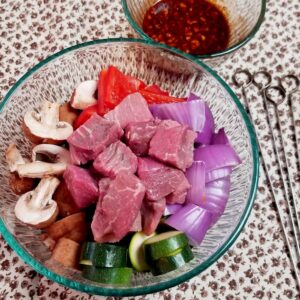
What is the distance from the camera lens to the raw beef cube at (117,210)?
45.8 inches

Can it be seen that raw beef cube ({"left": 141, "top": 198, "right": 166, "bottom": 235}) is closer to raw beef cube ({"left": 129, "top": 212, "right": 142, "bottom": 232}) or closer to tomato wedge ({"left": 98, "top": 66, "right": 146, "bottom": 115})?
raw beef cube ({"left": 129, "top": 212, "right": 142, "bottom": 232})

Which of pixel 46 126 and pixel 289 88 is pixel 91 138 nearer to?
pixel 46 126

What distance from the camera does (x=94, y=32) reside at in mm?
1862

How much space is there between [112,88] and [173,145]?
28 cm

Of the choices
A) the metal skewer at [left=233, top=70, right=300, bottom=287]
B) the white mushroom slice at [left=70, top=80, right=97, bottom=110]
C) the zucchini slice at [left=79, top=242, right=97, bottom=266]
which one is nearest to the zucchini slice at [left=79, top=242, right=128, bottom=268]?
the zucchini slice at [left=79, top=242, right=97, bottom=266]

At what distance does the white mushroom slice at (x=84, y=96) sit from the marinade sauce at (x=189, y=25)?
1.55 ft

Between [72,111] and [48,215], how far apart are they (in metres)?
0.36

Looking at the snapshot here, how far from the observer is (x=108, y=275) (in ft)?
3.84

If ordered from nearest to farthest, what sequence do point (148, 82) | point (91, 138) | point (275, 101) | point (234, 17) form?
point (91, 138)
point (148, 82)
point (275, 101)
point (234, 17)

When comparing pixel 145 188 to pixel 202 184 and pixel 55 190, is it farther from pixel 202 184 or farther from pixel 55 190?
pixel 55 190

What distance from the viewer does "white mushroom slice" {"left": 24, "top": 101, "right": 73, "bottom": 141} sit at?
1.33 metres

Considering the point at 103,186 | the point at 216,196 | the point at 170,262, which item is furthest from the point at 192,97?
the point at 170,262

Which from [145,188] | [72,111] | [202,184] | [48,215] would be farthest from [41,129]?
[202,184]

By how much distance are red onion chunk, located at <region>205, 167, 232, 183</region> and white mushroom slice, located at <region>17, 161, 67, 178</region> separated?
41cm
